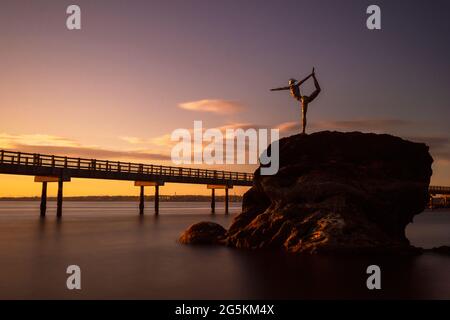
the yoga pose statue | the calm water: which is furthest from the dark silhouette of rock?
the yoga pose statue

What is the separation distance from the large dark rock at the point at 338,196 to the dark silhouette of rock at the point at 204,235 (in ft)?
2.30

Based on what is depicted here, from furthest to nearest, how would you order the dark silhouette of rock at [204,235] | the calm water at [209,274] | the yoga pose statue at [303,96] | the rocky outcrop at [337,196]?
the dark silhouette of rock at [204,235], the yoga pose statue at [303,96], the rocky outcrop at [337,196], the calm water at [209,274]

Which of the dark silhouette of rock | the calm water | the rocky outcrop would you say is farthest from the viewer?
the dark silhouette of rock

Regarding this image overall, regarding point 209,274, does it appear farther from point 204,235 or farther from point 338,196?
point 204,235

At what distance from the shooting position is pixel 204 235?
61.2 ft

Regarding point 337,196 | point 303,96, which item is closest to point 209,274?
point 337,196

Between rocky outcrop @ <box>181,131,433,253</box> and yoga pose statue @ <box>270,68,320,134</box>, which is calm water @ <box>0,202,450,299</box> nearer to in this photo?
rocky outcrop @ <box>181,131,433,253</box>

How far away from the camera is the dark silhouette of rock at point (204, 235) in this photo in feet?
60.3

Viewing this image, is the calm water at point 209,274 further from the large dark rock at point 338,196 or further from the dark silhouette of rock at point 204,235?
the dark silhouette of rock at point 204,235

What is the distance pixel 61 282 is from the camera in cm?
1020

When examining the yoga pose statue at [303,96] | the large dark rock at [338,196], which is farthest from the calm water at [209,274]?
the yoga pose statue at [303,96]

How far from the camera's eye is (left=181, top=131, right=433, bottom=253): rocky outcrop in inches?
586

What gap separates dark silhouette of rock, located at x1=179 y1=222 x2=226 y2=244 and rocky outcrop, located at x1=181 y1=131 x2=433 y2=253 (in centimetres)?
59
